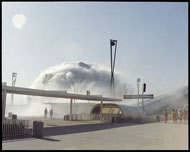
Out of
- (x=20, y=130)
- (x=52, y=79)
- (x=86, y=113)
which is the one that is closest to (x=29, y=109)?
(x=86, y=113)

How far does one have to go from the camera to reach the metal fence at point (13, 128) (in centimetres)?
1189

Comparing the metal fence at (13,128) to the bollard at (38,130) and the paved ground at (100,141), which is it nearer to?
the bollard at (38,130)

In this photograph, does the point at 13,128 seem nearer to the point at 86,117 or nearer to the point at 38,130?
the point at 38,130

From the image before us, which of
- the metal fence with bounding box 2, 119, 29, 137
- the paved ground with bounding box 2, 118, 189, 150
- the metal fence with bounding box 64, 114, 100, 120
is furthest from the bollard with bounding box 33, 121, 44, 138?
the metal fence with bounding box 64, 114, 100, 120

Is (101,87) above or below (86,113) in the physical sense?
above

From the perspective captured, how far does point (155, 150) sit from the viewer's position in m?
8.47

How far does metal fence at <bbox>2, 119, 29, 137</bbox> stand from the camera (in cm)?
1189

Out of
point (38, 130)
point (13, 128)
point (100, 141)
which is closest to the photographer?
point (100, 141)

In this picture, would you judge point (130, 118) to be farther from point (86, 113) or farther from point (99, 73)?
point (99, 73)

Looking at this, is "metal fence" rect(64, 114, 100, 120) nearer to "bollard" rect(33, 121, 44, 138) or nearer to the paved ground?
the paved ground

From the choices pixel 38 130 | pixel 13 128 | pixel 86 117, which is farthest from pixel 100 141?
pixel 86 117

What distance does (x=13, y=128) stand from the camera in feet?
40.3

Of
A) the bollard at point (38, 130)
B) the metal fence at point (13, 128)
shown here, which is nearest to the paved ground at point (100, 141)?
the bollard at point (38, 130)

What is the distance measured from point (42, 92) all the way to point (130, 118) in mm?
13440
